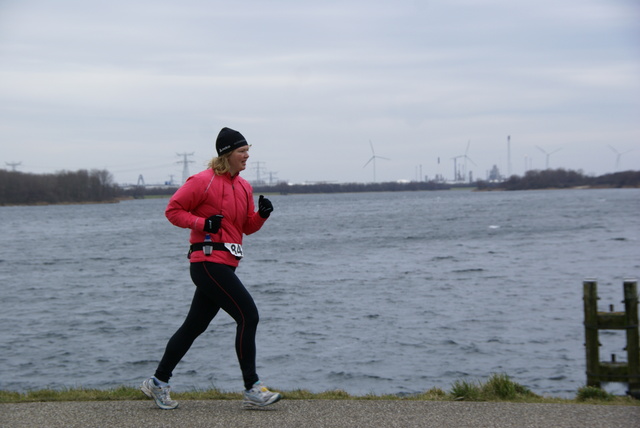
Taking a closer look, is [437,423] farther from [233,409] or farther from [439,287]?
[439,287]

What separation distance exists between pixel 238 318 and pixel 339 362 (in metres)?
9.34

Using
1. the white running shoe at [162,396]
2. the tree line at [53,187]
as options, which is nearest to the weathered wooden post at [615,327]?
the white running shoe at [162,396]

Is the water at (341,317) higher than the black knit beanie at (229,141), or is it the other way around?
the black knit beanie at (229,141)

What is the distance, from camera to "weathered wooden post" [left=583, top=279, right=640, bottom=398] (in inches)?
303

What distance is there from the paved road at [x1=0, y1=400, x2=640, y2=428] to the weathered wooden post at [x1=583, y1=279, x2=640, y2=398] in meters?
1.83

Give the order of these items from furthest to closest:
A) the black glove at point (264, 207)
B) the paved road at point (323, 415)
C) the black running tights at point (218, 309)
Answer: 1. the black glove at point (264, 207)
2. the black running tights at point (218, 309)
3. the paved road at point (323, 415)

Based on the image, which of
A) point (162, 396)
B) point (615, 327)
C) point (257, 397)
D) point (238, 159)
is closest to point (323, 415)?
point (257, 397)

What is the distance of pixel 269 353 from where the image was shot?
52.4 feet

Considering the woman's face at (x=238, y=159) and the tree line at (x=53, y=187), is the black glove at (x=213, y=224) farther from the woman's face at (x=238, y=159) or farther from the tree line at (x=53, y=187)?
the tree line at (x=53, y=187)

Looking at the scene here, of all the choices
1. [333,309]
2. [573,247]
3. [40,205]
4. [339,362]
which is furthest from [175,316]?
[40,205]

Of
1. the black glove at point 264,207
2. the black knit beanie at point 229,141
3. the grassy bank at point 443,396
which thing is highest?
the black knit beanie at point 229,141

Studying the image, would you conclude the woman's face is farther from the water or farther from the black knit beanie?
the water

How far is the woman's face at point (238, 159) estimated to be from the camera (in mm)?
6066

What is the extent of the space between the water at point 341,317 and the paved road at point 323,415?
6.64m
